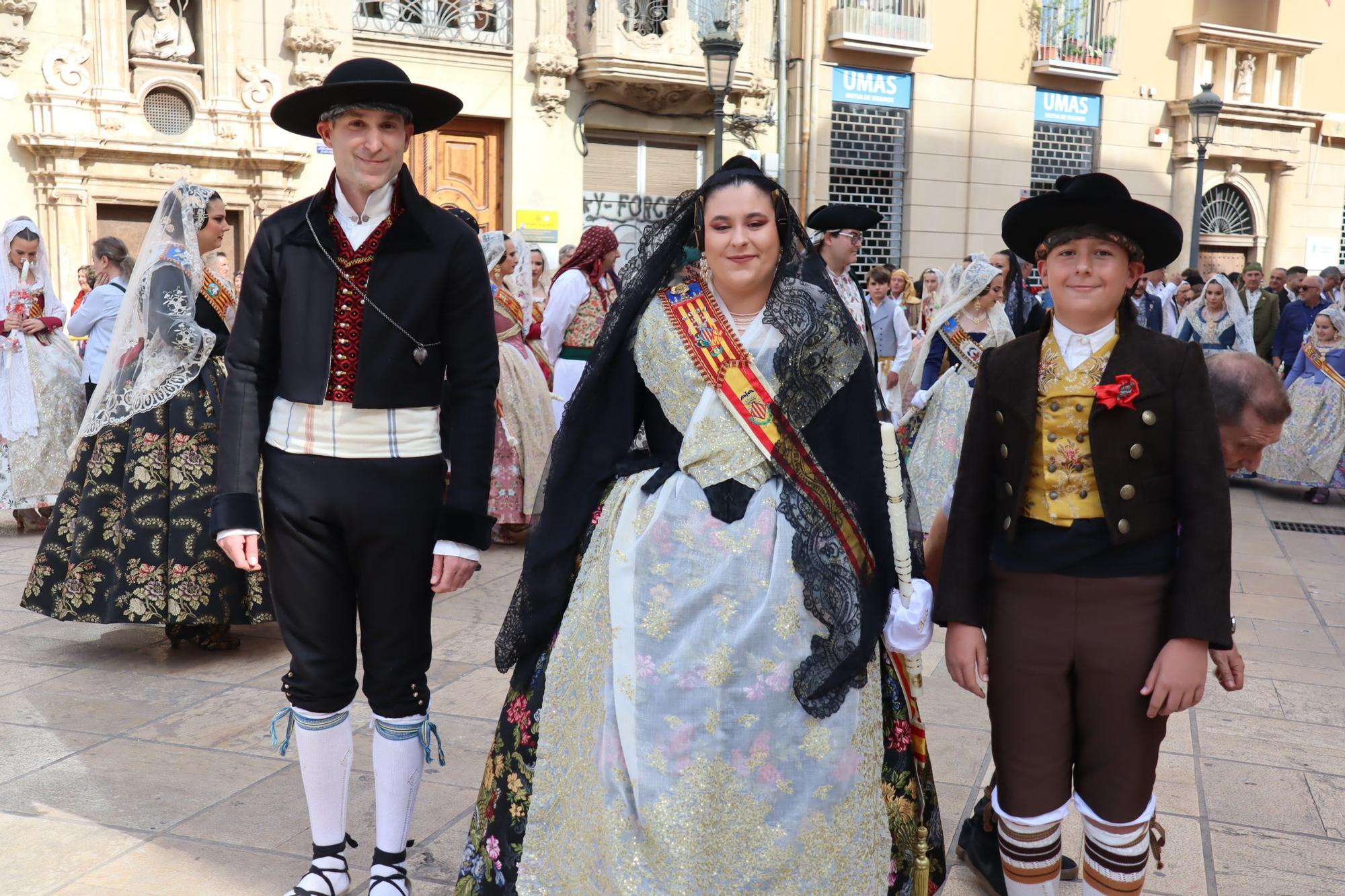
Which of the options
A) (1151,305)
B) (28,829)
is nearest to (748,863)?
(28,829)

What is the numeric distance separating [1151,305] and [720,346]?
967 cm

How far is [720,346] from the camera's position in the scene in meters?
2.61

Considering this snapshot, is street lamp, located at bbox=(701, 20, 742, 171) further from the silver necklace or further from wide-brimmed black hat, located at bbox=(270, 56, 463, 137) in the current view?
the silver necklace

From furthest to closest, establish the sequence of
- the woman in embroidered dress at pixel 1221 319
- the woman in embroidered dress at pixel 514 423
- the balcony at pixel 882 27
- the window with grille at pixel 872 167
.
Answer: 1. the window with grille at pixel 872 167
2. the balcony at pixel 882 27
3. the woman in embroidered dress at pixel 1221 319
4. the woman in embroidered dress at pixel 514 423

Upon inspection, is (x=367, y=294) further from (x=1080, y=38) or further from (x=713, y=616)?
(x=1080, y=38)

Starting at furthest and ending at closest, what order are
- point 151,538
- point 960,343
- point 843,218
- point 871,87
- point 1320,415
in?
point 871,87, point 1320,415, point 843,218, point 960,343, point 151,538

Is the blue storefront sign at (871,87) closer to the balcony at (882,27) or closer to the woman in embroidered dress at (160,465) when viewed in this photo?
the balcony at (882,27)

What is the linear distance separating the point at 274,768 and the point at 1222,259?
21.8 meters

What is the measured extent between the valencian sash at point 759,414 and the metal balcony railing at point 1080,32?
753 inches

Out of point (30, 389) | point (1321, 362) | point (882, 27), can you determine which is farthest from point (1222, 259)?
point (30, 389)

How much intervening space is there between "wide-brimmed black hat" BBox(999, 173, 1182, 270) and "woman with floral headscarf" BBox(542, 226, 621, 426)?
16.1ft

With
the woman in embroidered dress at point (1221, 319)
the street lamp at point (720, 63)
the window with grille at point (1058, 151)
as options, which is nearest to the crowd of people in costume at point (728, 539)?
the street lamp at point (720, 63)

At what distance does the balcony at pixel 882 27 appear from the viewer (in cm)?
1811

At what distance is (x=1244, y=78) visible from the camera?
2170 cm
